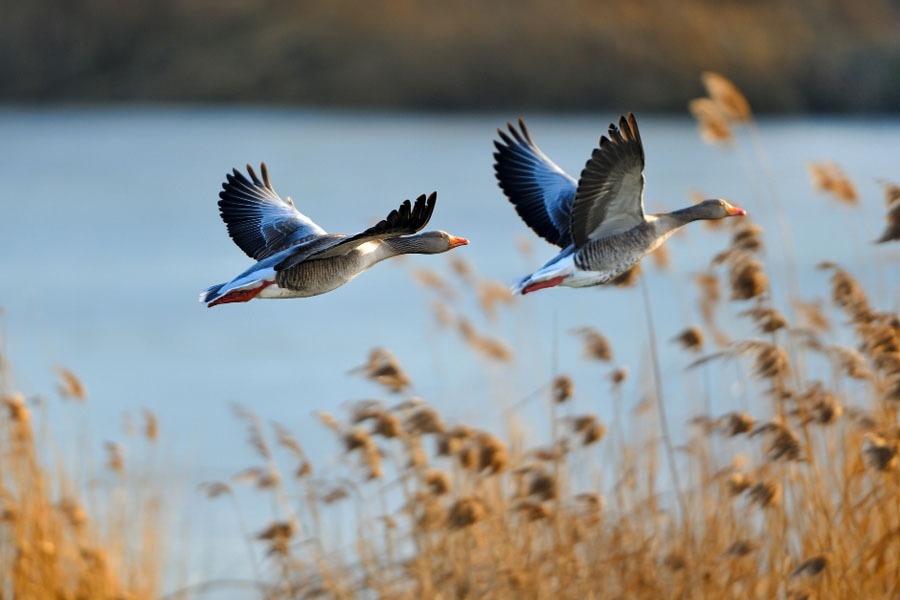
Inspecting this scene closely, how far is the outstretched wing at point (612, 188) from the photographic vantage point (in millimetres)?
2172

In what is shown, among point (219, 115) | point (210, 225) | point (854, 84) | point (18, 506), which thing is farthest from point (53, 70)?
point (18, 506)

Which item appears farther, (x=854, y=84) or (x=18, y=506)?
(x=854, y=84)

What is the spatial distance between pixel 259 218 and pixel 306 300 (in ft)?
62.1

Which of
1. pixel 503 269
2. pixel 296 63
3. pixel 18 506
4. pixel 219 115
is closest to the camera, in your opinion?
pixel 18 506

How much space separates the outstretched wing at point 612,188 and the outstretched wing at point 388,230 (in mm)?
419

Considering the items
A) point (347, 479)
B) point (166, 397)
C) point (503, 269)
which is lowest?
point (347, 479)

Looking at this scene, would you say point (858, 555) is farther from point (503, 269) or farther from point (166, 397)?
point (503, 269)

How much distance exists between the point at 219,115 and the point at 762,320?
2123 inches

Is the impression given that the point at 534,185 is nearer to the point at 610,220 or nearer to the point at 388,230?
the point at 610,220

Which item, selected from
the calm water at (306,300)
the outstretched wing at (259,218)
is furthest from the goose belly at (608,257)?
the calm water at (306,300)

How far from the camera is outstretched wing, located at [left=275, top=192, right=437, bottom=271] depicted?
1755 mm

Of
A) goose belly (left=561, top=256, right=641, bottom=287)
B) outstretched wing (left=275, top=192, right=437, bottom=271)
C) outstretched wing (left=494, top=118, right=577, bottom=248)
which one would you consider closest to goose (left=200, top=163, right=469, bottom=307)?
outstretched wing (left=275, top=192, right=437, bottom=271)

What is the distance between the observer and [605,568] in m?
5.93

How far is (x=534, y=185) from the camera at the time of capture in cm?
291
